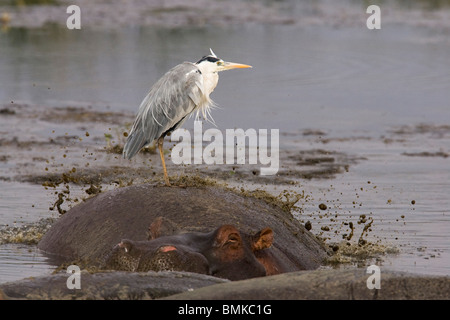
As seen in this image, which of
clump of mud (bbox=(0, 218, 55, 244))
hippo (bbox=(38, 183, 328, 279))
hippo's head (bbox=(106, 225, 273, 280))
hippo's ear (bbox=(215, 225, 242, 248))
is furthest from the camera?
clump of mud (bbox=(0, 218, 55, 244))

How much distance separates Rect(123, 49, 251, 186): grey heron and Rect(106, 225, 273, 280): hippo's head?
7.16ft

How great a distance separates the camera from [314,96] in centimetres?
1650

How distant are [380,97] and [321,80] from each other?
163 centimetres

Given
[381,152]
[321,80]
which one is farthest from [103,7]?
[381,152]

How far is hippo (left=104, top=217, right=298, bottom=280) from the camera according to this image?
5250 millimetres

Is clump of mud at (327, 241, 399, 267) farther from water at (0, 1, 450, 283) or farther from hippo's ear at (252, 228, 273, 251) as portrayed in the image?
hippo's ear at (252, 228, 273, 251)

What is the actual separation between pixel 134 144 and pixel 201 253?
2578mm

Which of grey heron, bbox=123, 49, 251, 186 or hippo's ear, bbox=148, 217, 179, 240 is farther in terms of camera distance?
grey heron, bbox=123, 49, 251, 186

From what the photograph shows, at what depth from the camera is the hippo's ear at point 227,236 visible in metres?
5.62

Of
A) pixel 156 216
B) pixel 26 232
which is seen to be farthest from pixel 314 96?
pixel 156 216

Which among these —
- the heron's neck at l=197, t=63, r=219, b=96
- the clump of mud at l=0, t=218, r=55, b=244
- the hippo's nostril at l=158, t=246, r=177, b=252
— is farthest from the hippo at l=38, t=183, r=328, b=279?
the heron's neck at l=197, t=63, r=219, b=96

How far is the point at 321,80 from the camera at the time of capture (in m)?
18.0

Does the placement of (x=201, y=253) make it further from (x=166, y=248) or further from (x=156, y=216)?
(x=156, y=216)

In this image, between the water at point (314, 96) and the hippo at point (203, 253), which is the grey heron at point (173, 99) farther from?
the hippo at point (203, 253)
